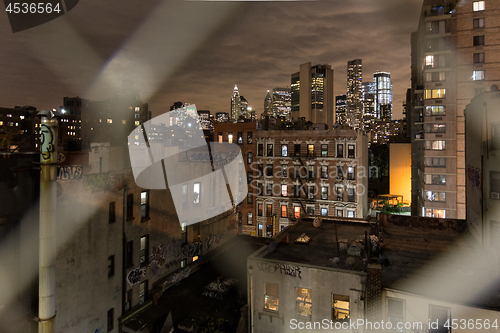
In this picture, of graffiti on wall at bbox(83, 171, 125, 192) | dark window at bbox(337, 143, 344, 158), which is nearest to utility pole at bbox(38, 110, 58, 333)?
graffiti on wall at bbox(83, 171, 125, 192)

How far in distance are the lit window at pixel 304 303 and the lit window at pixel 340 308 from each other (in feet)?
4.42

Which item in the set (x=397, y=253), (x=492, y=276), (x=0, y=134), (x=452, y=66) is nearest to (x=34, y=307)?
(x=0, y=134)

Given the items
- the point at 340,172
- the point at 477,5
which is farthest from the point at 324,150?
the point at 477,5

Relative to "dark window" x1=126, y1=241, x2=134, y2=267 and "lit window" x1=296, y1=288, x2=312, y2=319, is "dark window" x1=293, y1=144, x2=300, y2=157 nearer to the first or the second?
"dark window" x1=126, y1=241, x2=134, y2=267

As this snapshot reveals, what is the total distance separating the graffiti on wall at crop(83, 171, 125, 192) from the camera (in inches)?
763

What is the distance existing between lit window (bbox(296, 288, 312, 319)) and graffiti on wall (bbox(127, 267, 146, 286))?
1381cm

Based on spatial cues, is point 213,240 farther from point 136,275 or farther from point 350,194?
point 350,194

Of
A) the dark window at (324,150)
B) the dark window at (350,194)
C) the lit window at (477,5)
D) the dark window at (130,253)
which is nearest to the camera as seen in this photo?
the dark window at (130,253)

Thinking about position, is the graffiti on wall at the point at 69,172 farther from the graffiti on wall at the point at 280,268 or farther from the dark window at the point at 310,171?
the dark window at the point at 310,171

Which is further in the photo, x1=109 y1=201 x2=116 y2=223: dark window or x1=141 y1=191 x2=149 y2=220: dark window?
x1=141 y1=191 x2=149 y2=220: dark window

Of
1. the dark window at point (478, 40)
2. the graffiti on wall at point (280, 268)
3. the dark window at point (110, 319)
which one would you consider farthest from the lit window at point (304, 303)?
the dark window at point (478, 40)

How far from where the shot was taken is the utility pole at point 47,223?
39.0 feet

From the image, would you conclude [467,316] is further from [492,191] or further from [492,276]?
[492,191]

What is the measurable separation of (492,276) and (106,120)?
129 meters
